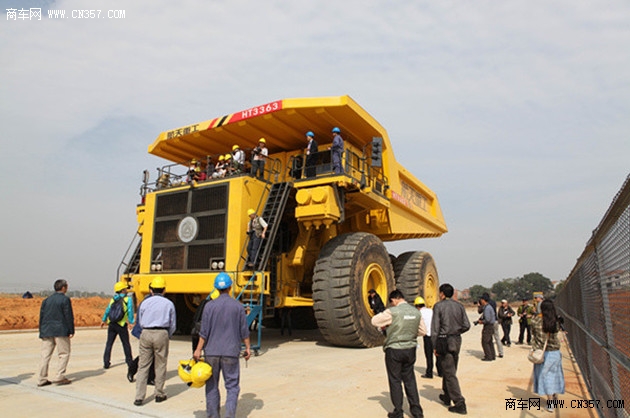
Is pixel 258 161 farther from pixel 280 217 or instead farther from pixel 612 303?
pixel 612 303

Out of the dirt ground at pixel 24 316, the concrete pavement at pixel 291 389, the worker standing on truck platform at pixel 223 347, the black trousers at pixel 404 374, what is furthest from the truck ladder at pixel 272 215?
the dirt ground at pixel 24 316

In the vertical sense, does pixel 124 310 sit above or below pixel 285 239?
below

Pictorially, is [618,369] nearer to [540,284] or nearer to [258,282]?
[258,282]

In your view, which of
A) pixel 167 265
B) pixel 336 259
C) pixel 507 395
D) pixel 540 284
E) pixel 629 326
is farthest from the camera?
pixel 540 284

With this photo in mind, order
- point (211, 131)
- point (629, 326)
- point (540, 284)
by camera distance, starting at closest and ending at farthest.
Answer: point (629, 326)
point (211, 131)
point (540, 284)

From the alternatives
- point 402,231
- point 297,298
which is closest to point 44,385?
point 297,298

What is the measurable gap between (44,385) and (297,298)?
539cm

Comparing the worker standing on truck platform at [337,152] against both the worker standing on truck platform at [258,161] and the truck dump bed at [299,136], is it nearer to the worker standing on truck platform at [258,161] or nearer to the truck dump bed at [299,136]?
the truck dump bed at [299,136]

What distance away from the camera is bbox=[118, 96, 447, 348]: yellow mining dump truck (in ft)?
30.1

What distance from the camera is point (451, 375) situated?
4887mm

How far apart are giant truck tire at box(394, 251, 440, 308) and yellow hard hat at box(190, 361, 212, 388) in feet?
35.1

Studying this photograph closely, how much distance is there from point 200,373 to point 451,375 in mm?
2743

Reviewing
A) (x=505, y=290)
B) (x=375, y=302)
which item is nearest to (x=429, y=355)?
(x=375, y=302)

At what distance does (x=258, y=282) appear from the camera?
28.4ft
